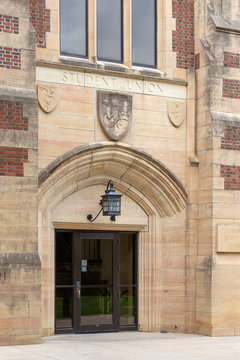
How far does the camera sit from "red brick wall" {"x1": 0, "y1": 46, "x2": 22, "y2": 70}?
38.4 ft

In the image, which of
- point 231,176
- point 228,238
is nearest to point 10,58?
point 231,176

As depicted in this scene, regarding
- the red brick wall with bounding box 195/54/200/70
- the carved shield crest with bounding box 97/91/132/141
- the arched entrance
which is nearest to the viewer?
the arched entrance

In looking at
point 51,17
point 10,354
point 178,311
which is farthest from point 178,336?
point 51,17

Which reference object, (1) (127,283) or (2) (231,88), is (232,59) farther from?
(1) (127,283)

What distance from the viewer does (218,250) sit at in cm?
1325

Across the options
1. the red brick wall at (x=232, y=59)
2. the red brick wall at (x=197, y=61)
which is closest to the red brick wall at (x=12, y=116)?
the red brick wall at (x=197, y=61)

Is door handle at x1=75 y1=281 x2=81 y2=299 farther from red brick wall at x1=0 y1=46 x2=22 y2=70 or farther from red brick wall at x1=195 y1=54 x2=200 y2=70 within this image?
red brick wall at x1=195 y1=54 x2=200 y2=70

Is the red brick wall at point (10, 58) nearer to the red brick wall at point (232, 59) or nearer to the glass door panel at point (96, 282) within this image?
the glass door panel at point (96, 282)

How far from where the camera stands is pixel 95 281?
528 inches

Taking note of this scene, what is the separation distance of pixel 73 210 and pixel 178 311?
2818mm

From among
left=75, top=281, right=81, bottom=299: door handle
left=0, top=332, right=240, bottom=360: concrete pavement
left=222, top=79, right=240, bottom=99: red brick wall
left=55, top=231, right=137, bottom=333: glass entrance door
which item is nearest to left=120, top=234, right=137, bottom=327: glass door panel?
left=55, top=231, right=137, bottom=333: glass entrance door

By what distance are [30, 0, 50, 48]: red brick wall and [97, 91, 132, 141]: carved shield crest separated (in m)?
1.40

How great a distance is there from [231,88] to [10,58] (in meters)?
4.50

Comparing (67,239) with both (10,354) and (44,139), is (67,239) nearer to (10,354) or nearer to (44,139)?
(44,139)
